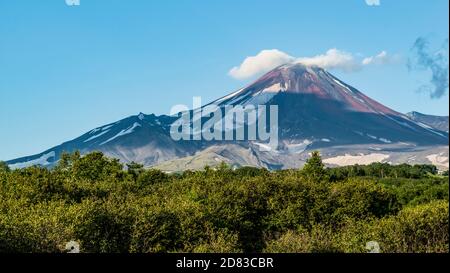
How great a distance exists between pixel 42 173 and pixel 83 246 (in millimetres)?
21129

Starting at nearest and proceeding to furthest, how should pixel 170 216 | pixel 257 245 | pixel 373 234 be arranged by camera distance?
pixel 373 234 → pixel 170 216 → pixel 257 245

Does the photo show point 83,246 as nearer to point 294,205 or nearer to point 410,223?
point 410,223

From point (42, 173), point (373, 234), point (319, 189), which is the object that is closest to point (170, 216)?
point (373, 234)

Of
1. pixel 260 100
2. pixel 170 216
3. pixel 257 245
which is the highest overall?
pixel 260 100

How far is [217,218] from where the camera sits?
35.5 meters

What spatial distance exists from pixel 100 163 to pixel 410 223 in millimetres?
52079

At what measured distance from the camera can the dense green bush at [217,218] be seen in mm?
24234

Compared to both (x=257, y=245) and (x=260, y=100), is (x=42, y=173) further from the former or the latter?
(x=260, y=100)

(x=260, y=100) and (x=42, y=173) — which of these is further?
(x=260, y=100)

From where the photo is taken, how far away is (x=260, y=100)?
19225 cm

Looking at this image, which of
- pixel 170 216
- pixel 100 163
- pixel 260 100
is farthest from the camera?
pixel 260 100

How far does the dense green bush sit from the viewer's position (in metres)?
24.2
